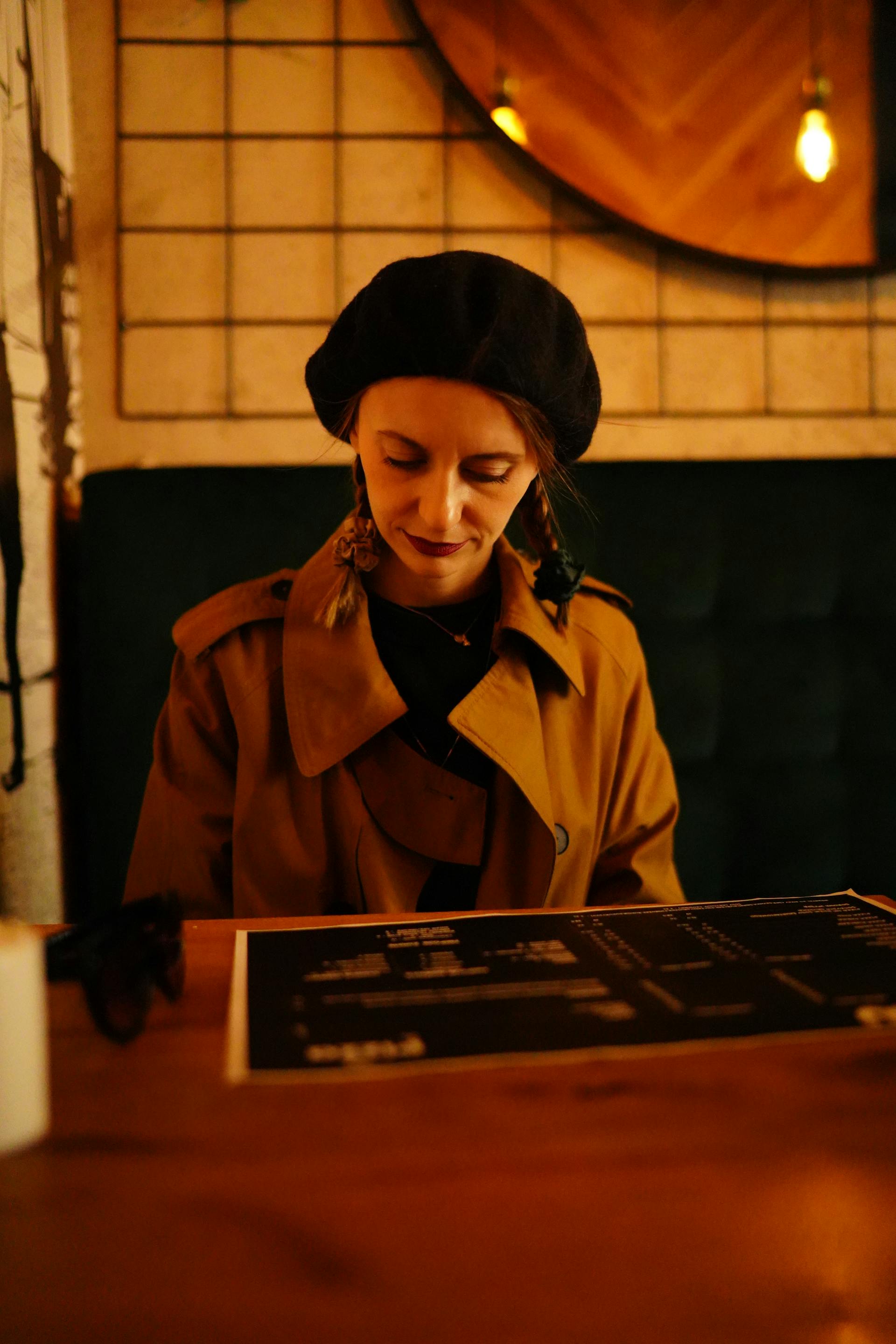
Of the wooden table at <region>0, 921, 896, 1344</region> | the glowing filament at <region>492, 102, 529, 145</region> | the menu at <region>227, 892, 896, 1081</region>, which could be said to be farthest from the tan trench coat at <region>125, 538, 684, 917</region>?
the glowing filament at <region>492, 102, 529, 145</region>

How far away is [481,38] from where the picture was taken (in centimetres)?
136

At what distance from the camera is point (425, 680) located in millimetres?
993

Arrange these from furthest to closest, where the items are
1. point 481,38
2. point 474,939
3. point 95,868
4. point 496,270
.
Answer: point 481,38, point 95,868, point 496,270, point 474,939

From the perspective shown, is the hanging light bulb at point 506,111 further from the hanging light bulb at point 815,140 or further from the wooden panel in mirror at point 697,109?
the hanging light bulb at point 815,140

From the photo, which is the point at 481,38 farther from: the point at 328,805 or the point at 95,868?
the point at 95,868

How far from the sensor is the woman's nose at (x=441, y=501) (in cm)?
84

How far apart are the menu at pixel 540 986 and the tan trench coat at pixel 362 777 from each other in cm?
28

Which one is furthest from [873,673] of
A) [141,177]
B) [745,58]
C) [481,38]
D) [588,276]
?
[141,177]

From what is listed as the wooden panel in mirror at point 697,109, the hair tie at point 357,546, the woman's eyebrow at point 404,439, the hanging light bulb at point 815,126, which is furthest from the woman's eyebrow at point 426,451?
the hanging light bulb at point 815,126

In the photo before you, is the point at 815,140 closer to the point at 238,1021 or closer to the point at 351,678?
the point at 351,678

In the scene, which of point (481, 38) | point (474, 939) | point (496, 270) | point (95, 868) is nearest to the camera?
point (474, 939)

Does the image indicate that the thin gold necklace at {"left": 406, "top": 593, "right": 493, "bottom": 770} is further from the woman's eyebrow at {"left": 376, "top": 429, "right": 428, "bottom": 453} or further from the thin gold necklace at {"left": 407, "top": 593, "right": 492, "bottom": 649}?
the woman's eyebrow at {"left": 376, "top": 429, "right": 428, "bottom": 453}

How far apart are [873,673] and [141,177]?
133cm

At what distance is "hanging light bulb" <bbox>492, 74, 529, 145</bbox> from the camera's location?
1.36 metres
